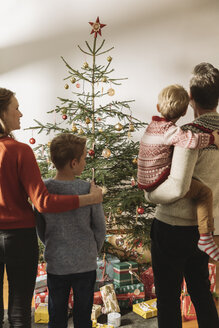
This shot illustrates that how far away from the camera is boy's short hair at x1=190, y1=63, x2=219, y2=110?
50.6 inches

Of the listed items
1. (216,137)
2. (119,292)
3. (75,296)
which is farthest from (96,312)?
(216,137)

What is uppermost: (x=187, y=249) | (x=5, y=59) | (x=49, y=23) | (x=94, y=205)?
(x=49, y=23)

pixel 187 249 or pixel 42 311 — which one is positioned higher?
pixel 187 249

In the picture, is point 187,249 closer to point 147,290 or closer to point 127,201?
point 127,201

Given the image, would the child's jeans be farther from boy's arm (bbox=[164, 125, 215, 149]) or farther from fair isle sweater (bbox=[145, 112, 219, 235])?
boy's arm (bbox=[164, 125, 215, 149])

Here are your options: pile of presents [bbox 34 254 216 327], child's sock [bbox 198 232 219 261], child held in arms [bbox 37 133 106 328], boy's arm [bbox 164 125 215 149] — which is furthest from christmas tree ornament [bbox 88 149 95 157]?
child's sock [bbox 198 232 219 261]

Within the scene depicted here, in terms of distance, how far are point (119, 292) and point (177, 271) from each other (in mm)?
1154

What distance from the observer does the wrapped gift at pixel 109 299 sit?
88.6 inches

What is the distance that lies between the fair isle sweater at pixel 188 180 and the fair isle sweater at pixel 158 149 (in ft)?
0.13

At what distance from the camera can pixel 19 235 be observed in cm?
133

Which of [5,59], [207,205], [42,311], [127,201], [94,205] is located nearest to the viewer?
[207,205]

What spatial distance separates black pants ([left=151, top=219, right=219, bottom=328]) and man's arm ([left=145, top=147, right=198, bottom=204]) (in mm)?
142

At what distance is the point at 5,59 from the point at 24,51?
0.22 meters

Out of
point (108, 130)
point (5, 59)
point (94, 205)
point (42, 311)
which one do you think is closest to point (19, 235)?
point (94, 205)
